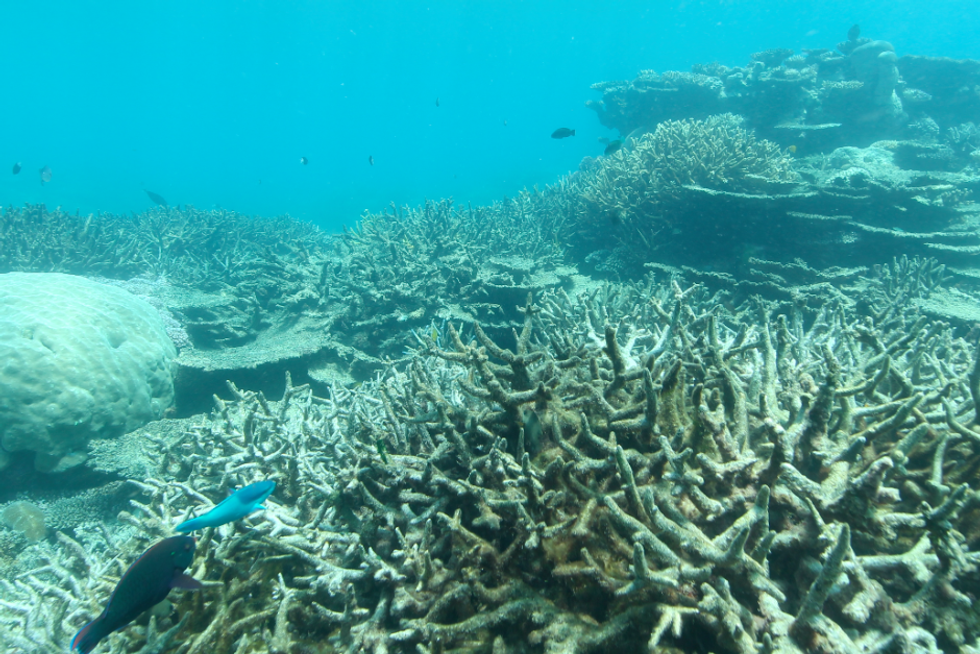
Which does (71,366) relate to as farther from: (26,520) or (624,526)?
(624,526)

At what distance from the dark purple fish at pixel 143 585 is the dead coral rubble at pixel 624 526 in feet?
1.11

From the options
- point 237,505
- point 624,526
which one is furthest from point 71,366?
point 624,526

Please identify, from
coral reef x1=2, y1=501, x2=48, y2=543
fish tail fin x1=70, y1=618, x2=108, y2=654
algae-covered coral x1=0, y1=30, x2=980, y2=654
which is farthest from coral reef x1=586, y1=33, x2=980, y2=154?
coral reef x1=2, y1=501, x2=48, y2=543

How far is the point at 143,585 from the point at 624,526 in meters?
1.77

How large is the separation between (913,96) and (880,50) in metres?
1.62

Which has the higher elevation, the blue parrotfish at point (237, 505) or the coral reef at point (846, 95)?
the coral reef at point (846, 95)

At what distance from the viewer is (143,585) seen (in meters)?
1.55

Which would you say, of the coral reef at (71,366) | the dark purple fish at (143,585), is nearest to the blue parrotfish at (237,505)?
the dark purple fish at (143,585)

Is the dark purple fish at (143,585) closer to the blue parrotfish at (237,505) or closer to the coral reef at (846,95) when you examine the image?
the blue parrotfish at (237,505)

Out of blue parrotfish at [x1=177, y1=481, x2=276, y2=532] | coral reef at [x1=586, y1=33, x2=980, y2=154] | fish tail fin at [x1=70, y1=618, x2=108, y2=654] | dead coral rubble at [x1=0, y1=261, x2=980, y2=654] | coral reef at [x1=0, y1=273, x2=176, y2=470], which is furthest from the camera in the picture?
coral reef at [x1=586, y1=33, x2=980, y2=154]

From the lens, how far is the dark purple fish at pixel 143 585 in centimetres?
147

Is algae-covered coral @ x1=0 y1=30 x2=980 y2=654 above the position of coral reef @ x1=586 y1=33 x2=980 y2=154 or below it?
below

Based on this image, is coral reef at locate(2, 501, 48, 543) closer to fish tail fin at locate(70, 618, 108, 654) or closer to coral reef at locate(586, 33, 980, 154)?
fish tail fin at locate(70, 618, 108, 654)

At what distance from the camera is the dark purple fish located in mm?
1467
